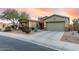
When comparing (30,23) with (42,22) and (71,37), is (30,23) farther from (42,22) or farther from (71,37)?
(71,37)

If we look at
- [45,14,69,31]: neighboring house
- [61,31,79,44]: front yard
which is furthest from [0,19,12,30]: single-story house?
[61,31,79,44]: front yard

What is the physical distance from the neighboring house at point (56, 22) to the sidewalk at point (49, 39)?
0.12 metres

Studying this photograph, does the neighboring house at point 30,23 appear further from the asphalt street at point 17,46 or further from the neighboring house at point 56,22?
the asphalt street at point 17,46

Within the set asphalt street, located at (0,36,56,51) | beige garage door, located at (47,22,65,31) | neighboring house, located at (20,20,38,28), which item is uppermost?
neighboring house, located at (20,20,38,28)

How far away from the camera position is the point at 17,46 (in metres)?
3.21

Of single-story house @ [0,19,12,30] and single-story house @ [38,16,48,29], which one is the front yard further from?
single-story house @ [0,19,12,30]

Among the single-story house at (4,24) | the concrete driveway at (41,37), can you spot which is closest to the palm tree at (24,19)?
the concrete driveway at (41,37)

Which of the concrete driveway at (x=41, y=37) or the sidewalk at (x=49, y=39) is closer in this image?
the sidewalk at (x=49, y=39)

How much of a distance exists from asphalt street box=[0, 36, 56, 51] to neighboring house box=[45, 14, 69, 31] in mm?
490

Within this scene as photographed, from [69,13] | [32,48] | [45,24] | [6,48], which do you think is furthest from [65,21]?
[6,48]

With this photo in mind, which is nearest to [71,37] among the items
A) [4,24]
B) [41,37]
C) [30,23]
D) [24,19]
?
[41,37]

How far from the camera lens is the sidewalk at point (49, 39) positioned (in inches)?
121

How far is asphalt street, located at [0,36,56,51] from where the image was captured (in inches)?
124
